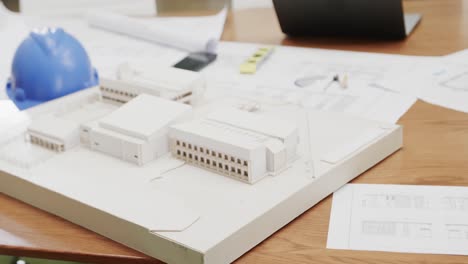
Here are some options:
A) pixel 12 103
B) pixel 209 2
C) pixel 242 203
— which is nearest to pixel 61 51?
pixel 12 103

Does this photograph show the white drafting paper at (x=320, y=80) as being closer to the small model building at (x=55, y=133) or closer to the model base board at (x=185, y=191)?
the model base board at (x=185, y=191)

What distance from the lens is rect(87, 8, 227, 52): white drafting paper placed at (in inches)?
54.7

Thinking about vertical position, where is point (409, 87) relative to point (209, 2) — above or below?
above

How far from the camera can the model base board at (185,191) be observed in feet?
2.31

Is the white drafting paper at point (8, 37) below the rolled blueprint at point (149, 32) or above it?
below

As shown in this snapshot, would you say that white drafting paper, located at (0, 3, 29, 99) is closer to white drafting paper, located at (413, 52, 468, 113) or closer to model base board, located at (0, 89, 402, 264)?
model base board, located at (0, 89, 402, 264)

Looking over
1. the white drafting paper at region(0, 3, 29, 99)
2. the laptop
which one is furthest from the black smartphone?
the white drafting paper at region(0, 3, 29, 99)

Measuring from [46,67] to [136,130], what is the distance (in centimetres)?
37

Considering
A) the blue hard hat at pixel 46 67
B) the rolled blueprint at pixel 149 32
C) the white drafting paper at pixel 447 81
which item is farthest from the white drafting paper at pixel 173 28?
the white drafting paper at pixel 447 81

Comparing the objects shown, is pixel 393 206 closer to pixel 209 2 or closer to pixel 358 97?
pixel 358 97

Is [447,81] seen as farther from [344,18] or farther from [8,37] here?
[8,37]

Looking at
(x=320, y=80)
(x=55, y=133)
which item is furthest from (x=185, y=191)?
(x=320, y=80)

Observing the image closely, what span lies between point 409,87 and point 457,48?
0.75 feet

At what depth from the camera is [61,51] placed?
3.83 ft
